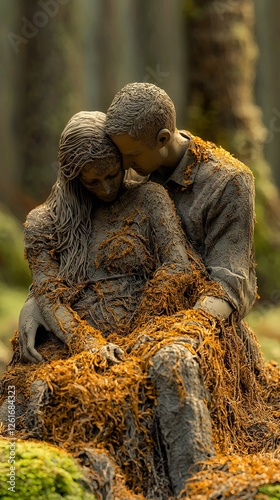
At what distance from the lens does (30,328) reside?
581cm

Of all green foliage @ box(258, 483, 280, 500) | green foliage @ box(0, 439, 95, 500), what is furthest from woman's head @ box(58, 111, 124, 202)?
green foliage @ box(258, 483, 280, 500)

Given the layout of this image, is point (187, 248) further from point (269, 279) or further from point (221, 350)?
point (269, 279)

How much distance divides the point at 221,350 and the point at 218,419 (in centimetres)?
39

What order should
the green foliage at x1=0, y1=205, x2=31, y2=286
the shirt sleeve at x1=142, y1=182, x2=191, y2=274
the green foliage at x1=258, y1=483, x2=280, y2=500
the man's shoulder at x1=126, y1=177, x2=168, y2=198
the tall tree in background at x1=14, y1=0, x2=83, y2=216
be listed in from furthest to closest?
1. the tall tree in background at x1=14, y1=0, x2=83, y2=216
2. the green foliage at x1=0, y1=205, x2=31, y2=286
3. the man's shoulder at x1=126, y1=177, x2=168, y2=198
4. the shirt sleeve at x1=142, y1=182, x2=191, y2=274
5. the green foliage at x1=258, y1=483, x2=280, y2=500

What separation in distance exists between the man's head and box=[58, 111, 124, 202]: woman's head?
6 centimetres

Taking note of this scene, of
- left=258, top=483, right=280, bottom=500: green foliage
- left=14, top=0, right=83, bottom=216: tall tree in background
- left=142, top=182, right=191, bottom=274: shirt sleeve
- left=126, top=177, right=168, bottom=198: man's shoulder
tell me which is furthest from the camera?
left=14, top=0, right=83, bottom=216: tall tree in background

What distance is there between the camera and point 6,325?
918 centimetres

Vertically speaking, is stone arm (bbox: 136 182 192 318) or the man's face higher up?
the man's face

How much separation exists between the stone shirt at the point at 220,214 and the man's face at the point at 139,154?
19 centimetres

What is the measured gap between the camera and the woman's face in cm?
574

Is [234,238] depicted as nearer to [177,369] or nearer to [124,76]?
[177,369]

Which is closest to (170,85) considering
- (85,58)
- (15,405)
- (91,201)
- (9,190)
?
(85,58)

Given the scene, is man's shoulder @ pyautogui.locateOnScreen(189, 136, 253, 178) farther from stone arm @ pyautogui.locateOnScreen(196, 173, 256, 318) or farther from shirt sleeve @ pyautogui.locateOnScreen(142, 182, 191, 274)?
shirt sleeve @ pyautogui.locateOnScreen(142, 182, 191, 274)

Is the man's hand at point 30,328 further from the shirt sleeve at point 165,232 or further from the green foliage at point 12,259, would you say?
the green foliage at point 12,259
